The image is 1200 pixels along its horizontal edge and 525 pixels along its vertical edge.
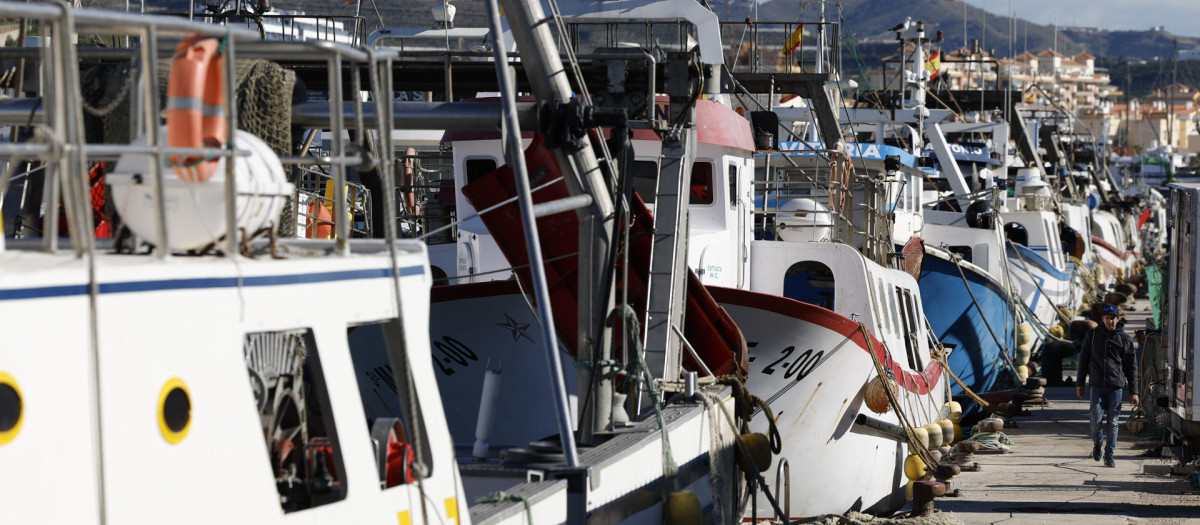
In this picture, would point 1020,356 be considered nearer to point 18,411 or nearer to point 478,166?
point 478,166

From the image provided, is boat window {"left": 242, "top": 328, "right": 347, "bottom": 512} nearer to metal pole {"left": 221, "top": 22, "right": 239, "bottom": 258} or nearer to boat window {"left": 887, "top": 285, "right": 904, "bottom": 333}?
metal pole {"left": 221, "top": 22, "right": 239, "bottom": 258}

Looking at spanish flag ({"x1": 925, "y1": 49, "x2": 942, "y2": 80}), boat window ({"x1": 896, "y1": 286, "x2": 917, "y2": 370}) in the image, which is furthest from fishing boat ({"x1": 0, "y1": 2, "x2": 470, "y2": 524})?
spanish flag ({"x1": 925, "y1": 49, "x2": 942, "y2": 80})

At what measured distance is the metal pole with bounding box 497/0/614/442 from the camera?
8273mm

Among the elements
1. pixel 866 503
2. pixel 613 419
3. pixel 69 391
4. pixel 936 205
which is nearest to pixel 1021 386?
pixel 866 503

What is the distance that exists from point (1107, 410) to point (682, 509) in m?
6.18

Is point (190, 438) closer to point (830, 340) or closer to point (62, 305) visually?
point (62, 305)

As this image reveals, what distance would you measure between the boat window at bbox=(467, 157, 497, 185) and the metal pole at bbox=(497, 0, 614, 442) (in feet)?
11.2

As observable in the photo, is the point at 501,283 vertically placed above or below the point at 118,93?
below

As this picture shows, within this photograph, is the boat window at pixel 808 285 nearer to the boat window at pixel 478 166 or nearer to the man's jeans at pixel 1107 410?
the man's jeans at pixel 1107 410

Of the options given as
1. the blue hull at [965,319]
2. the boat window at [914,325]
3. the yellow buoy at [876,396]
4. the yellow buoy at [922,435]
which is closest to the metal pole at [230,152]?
the yellow buoy at [876,396]

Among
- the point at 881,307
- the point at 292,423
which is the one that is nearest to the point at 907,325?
the point at 881,307

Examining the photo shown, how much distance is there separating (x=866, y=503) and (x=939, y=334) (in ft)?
26.6

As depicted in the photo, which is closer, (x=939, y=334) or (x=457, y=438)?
(x=457, y=438)

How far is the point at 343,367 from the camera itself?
5.37 meters
